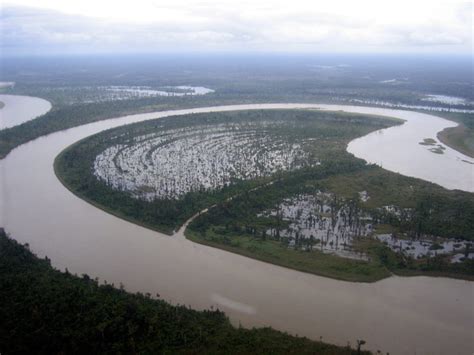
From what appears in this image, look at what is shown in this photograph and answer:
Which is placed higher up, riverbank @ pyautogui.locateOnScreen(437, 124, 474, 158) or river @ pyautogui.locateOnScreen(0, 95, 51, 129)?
riverbank @ pyautogui.locateOnScreen(437, 124, 474, 158)

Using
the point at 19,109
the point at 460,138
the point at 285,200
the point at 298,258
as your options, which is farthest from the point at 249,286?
the point at 19,109

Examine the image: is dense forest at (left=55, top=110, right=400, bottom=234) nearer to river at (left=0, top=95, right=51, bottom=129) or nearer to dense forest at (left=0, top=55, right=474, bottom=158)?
dense forest at (left=0, top=55, right=474, bottom=158)

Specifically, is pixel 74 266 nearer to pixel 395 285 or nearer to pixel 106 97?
pixel 395 285

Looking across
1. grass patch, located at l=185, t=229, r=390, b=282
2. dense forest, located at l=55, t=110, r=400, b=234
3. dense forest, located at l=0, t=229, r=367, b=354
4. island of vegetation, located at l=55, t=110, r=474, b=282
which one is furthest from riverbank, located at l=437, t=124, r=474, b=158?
dense forest, located at l=0, t=229, r=367, b=354

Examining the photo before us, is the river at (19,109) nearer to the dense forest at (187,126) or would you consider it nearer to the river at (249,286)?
the dense forest at (187,126)

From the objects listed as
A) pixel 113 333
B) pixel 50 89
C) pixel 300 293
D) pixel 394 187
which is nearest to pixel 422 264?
pixel 300 293

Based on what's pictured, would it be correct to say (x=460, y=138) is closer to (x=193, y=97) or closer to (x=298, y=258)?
(x=298, y=258)
